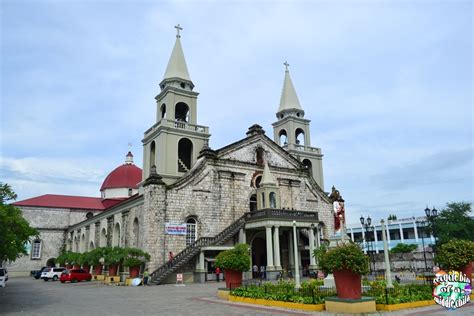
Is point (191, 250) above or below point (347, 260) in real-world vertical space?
above

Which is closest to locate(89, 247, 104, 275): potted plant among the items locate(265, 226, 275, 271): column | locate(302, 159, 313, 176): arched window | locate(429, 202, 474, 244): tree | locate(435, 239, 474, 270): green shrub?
locate(265, 226, 275, 271): column

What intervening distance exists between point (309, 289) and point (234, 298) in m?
3.57

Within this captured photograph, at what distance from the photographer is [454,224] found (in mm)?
45062

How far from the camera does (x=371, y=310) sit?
40.5 ft

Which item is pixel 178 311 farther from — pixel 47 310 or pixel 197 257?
pixel 197 257

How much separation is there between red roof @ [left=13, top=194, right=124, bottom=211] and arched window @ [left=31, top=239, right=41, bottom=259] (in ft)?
17.0

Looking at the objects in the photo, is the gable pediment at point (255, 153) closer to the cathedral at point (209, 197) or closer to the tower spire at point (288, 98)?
the cathedral at point (209, 197)

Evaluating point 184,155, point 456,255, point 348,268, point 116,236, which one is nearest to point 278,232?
point 184,155

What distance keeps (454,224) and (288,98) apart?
24.2 meters

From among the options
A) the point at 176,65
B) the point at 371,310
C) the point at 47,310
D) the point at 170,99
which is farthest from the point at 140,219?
the point at 371,310

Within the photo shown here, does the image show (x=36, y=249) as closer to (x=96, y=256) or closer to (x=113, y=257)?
(x=96, y=256)

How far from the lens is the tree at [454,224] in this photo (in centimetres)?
4425

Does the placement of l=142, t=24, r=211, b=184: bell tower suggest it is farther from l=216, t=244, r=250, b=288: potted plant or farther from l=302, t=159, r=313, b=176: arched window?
l=216, t=244, r=250, b=288: potted plant

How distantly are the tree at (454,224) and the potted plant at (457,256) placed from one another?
96.0 feet
